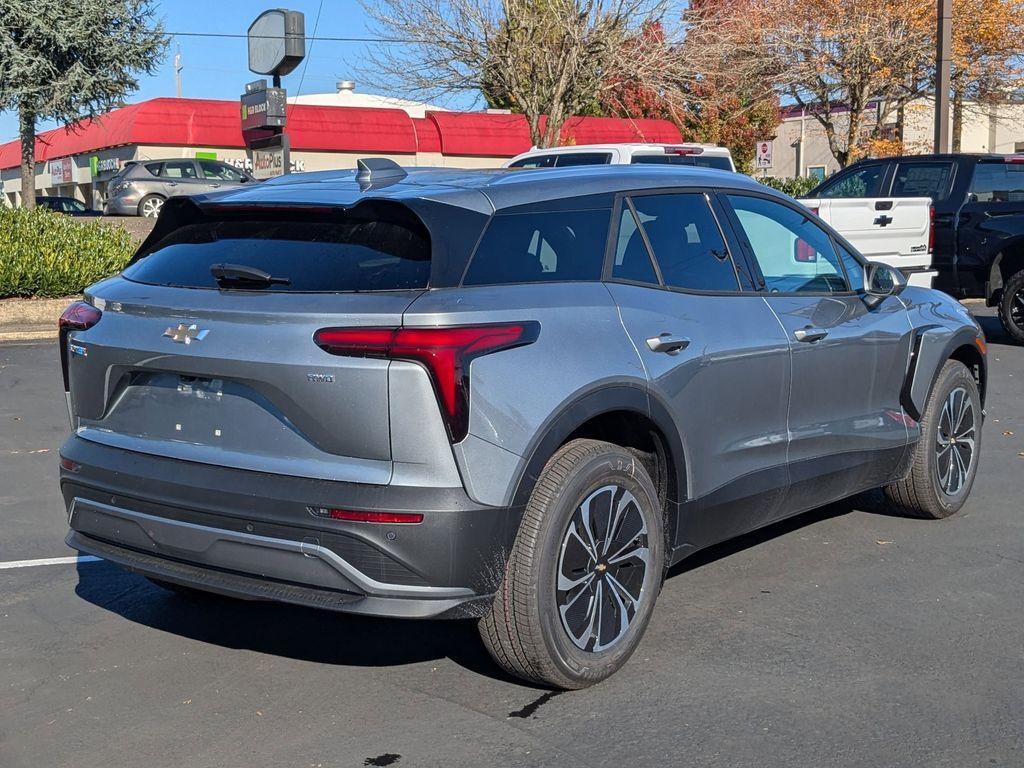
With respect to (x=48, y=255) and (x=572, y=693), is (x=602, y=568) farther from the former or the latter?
(x=48, y=255)

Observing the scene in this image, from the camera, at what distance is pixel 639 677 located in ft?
14.6

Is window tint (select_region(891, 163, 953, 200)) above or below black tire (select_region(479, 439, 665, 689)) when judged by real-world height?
above

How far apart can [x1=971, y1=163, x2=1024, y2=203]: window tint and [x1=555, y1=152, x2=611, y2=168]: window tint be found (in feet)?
13.8

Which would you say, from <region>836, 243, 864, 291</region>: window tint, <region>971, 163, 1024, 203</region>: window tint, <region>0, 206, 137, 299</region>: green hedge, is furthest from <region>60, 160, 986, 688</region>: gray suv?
<region>0, 206, 137, 299</region>: green hedge

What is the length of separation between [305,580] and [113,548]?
Result: 90 cm

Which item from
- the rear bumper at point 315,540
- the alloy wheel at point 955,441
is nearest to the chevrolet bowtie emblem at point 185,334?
the rear bumper at point 315,540

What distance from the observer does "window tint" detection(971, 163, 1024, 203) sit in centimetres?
1434

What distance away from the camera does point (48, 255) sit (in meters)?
16.3

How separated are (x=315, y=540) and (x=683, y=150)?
11318mm

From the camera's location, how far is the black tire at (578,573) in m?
4.03

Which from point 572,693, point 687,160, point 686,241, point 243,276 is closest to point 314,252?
point 243,276

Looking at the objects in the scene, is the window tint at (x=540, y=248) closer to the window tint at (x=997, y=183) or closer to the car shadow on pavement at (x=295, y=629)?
the car shadow on pavement at (x=295, y=629)

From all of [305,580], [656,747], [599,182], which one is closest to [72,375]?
[305,580]

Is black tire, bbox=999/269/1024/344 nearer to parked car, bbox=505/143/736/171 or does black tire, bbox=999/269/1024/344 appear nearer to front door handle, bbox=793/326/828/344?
parked car, bbox=505/143/736/171
